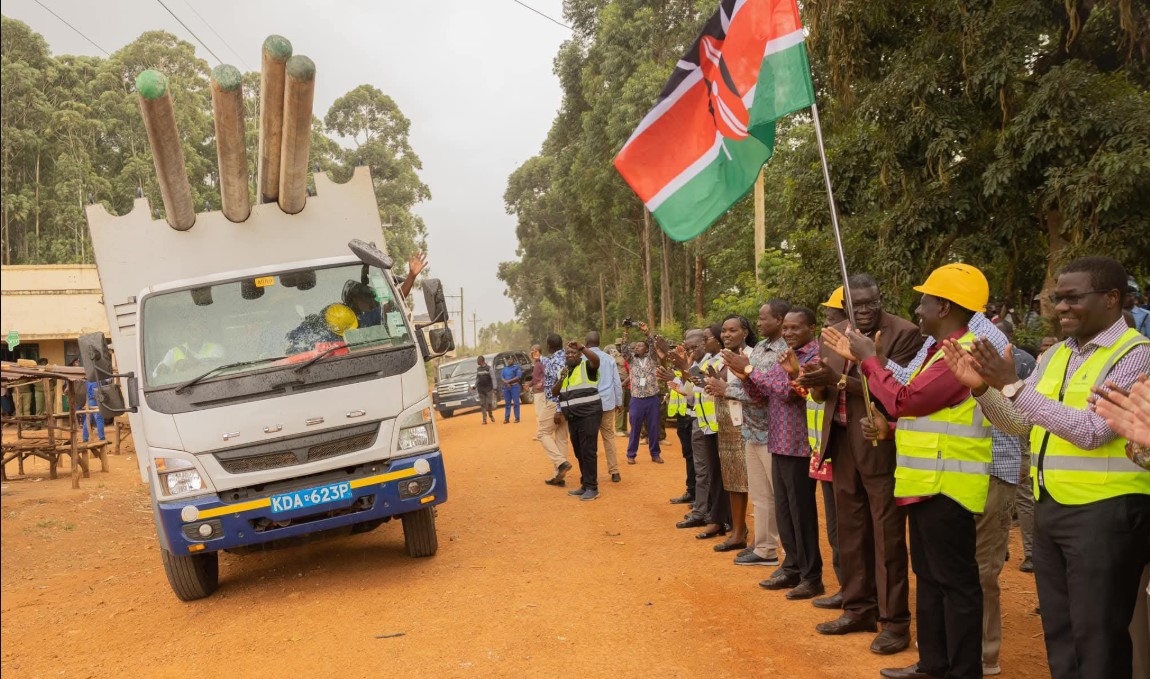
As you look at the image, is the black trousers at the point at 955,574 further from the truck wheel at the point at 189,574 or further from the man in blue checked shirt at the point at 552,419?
the man in blue checked shirt at the point at 552,419

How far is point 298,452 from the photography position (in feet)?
22.1

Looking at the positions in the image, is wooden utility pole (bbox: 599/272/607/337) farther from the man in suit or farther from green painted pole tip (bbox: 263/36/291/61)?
the man in suit

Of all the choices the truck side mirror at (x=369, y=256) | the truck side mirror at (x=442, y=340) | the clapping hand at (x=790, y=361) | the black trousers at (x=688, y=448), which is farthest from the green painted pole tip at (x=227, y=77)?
the black trousers at (x=688, y=448)

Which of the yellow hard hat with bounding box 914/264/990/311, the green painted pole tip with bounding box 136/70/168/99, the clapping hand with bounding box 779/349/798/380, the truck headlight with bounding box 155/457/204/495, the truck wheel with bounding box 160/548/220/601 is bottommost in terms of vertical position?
the truck wheel with bounding box 160/548/220/601

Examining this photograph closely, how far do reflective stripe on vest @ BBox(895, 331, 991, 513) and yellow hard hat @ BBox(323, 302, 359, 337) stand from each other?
14.7 feet

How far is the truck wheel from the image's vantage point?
7012 millimetres

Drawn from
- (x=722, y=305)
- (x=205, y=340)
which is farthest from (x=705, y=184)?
(x=722, y=305)

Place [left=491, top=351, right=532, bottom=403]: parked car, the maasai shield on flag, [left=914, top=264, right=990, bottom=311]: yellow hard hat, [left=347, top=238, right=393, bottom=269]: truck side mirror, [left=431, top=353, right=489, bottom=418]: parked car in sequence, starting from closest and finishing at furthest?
1. [left=914, top=264, right=990, bottom=311]: yellow hard hat
2. the maasai shield on flag
3. [left=347, top=238, right=393, bottom=269]: truck side mirror
4. [left=491, top=351, right=532, bottom=403]: parked car
5. [left=431, top=353, right=489, bottom=418]: parked car

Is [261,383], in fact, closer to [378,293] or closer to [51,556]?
[378,293]

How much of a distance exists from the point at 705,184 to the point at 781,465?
6.71ft

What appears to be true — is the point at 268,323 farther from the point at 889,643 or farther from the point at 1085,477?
the point at 1085,477

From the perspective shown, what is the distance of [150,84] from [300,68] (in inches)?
38.5

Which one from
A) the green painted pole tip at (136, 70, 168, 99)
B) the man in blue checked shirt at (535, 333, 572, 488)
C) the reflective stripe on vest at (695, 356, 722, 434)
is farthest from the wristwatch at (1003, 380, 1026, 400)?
the man in blue checked shirt at (535, 333, 572, 488)

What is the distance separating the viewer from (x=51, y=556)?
973 cm
